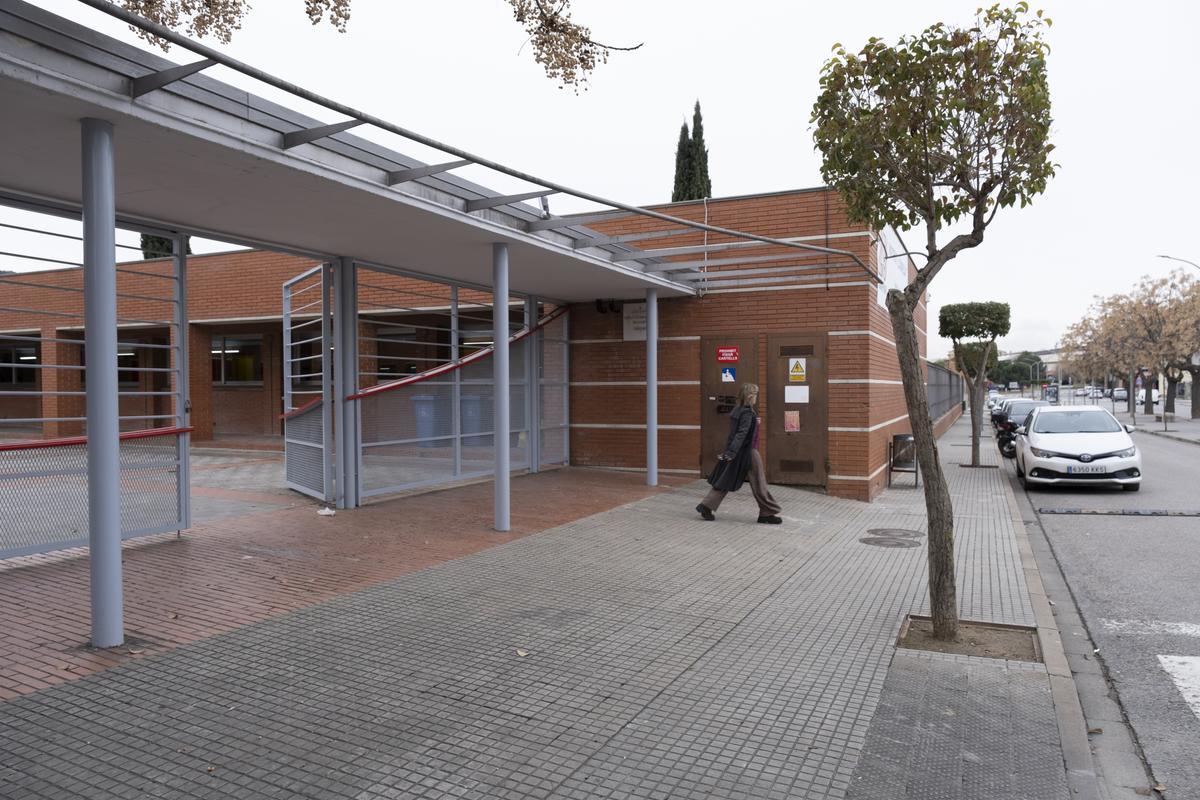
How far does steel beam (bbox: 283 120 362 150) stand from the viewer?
5.60 metres

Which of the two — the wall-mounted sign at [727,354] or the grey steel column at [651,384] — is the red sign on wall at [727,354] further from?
the grey steel column at [651,384]

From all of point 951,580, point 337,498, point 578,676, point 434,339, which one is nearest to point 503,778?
point 578,676

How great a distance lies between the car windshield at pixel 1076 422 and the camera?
14.4 meters

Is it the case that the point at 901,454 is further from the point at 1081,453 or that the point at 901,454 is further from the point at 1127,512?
the point at 1127,512

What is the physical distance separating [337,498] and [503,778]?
7.40m

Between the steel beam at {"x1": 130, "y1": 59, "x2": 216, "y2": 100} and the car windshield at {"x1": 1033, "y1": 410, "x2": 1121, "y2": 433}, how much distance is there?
14311 mm

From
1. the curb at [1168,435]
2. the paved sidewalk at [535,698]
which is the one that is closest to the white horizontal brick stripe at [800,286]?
the paved sidewalk at [535,698]

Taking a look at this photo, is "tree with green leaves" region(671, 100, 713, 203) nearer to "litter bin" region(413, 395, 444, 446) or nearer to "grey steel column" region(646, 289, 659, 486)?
"grey steel column" region(646, 289, 659, 486)

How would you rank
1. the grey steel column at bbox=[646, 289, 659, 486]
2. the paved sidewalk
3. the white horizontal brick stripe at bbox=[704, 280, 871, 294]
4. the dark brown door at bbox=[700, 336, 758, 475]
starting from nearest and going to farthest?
the paved sidewalk
the white horizontal brick stripe at bbox=[704, 280, 871, 294]
the grey steel column at bbox=[646, 289, 659, 486]
the dark brown door at bbox=[700, 336, 758, 475]

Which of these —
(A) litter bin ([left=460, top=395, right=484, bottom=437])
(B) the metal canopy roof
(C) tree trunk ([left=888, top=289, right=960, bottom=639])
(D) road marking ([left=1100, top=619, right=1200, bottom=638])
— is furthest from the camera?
(A) litter bin ([left=460, top=395, right=484, bottom=437])

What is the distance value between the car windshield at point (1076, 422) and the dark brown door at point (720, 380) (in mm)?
5884

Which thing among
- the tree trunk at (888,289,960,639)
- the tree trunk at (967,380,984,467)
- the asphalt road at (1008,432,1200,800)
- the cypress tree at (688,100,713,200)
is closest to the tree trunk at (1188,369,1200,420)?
the cypress tree at (688,100,713,200)

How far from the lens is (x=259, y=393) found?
22625mm

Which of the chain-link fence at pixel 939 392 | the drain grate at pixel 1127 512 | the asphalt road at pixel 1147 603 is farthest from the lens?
the chain-link fence at pixel 939 392
